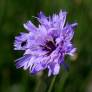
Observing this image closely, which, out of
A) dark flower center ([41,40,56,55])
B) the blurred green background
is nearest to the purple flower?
dark flower center ([41,40,56,55])

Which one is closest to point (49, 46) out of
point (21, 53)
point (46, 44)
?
point (46, 44)

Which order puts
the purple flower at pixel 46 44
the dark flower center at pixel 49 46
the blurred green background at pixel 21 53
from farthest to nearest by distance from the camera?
the blurred green background at pixel 21 53
the dark flower center at pixel 49 46
the purple flower at pixel 46 44

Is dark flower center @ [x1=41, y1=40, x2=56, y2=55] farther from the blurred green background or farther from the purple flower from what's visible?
the blurred green background

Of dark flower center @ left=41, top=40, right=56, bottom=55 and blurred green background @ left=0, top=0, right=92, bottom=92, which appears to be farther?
blurred green background @ left=0, top=0, right=92, bottom=92

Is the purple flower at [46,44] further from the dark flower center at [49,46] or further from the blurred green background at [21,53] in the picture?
the blurred green background at [21,53]

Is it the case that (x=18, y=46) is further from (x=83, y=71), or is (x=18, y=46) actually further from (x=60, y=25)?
(x=83, y=71)

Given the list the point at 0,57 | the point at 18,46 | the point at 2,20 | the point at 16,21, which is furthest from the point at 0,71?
the point at 18,46

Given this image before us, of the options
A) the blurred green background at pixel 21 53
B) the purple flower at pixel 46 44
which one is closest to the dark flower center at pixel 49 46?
the purple flower at pixel 46 44
